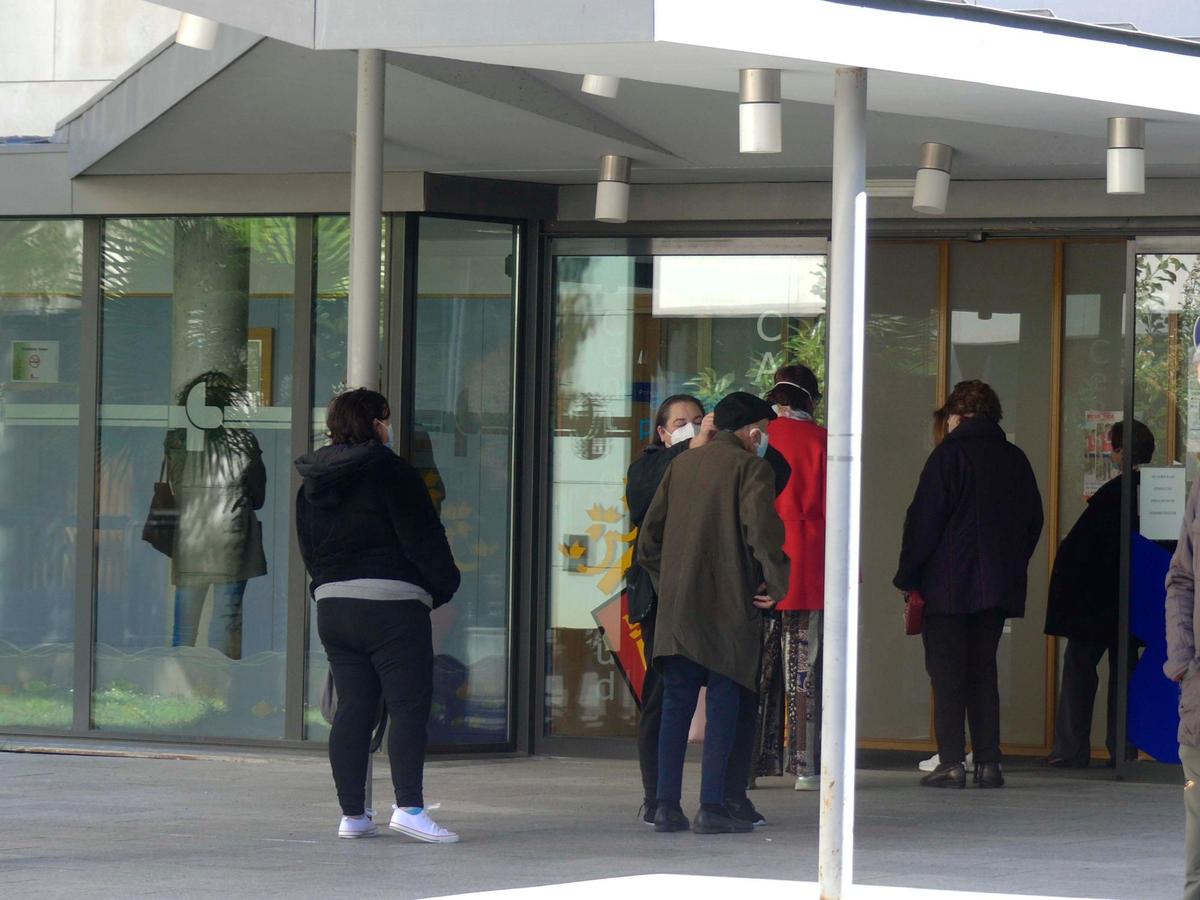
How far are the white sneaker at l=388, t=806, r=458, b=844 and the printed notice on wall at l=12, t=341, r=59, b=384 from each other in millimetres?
4358

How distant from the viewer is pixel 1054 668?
1120 cm

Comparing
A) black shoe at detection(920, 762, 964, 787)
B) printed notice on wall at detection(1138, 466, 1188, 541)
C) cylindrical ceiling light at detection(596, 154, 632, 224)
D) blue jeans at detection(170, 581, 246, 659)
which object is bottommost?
black shoe at detection(920, 762, 964, 787)

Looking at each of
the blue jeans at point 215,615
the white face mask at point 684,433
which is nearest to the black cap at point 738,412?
the white face mask at point 684,433

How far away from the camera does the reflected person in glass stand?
1049cm

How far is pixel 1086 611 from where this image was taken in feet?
33.9

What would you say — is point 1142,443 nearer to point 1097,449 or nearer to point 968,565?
point 968,565

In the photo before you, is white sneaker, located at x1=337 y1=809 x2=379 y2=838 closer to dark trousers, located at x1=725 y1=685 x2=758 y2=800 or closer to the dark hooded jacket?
the dark hooded jacket

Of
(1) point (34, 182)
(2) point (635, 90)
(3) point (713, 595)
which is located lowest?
(3) point (713, 595)

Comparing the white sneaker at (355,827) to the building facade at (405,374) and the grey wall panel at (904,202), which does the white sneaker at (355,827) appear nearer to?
the building facade at (405,374)

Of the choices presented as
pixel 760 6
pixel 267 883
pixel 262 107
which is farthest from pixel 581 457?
pixel 760 6

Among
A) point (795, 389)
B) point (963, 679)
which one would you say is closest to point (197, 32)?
point (795, 389)

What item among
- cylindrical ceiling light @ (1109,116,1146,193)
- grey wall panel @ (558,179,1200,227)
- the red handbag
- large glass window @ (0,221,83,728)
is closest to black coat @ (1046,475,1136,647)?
the red handbag

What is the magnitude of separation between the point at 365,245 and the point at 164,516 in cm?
336

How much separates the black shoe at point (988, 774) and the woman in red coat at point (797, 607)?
3.37 ft
